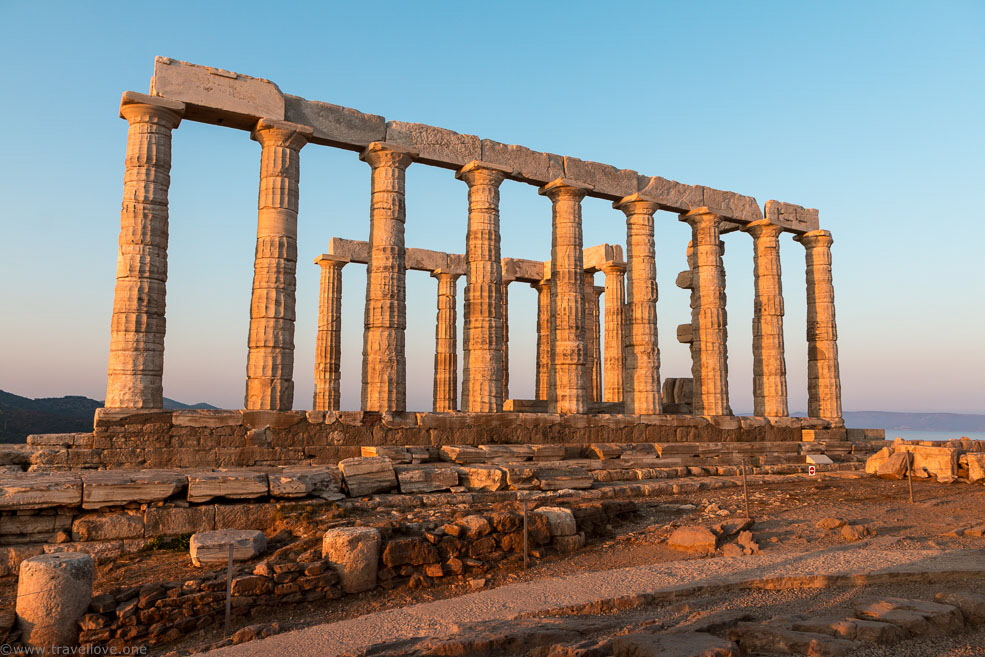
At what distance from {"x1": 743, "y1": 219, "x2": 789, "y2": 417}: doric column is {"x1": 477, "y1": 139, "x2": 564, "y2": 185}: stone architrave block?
28.2ft

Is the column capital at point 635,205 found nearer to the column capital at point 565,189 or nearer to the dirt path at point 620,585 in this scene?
the column capital at point 565,189

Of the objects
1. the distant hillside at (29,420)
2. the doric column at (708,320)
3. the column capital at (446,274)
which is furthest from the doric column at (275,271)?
the distant hillside at (29,420)

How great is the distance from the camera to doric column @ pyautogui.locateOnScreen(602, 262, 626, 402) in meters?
28.0

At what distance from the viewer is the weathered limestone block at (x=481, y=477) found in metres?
14.3

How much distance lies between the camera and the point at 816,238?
26.3m

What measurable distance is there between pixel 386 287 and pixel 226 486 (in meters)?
8.00

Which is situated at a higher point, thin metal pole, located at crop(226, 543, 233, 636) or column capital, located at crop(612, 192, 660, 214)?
column capital, located at crop(612, 192, 660, 214)

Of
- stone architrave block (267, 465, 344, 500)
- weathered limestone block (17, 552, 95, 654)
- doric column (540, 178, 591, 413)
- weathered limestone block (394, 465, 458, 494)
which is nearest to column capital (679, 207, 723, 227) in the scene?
doric column (540, 178, 591, 413)

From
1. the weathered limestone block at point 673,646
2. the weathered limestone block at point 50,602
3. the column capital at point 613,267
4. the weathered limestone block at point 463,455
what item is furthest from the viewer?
the column capital at point 613,267

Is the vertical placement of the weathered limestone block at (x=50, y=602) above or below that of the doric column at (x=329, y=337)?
below

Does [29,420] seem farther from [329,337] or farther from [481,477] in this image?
[481,477]

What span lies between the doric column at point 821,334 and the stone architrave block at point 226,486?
21116 mm

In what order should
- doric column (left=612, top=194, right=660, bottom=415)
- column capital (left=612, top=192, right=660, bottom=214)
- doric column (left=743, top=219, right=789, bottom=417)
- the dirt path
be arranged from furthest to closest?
doric column (left=743, top=219, right=789, bottom=417), column capital (left=612, top=192, right=660, bottom=214), doric column (left=612, top=194, right=660, bottom=415), the dirt path

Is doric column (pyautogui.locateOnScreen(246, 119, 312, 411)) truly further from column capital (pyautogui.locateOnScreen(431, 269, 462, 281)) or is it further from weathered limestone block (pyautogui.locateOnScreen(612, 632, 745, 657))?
weathered limestone block (pyautogui.locateOnScreen(612, 632, 745, 657))
